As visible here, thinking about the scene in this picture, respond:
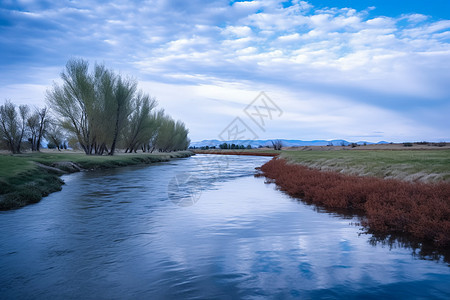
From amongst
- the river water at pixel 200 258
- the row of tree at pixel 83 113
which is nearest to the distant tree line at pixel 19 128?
the row of tree at pixel 83 113

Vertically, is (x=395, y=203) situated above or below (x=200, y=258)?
above

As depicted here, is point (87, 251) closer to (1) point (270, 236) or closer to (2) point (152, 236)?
(2) point (152, 236)

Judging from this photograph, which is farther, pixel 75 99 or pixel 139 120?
pixel 139 120

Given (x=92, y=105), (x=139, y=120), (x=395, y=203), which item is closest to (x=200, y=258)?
(x=395, y=203)

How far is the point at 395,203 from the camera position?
940 centimetres

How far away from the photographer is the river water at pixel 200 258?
5.05 m

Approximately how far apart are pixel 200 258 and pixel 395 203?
625 centimetres

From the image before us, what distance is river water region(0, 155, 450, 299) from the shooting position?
5.05 metres

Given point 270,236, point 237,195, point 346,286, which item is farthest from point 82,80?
point 346,286

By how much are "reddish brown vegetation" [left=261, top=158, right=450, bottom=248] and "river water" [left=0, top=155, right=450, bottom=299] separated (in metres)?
0.92

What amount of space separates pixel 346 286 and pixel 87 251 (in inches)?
211

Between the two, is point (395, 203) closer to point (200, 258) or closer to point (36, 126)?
point (200, 258)

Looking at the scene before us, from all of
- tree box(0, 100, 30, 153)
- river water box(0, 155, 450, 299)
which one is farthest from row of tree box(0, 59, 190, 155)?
river water box(0, 155, 450, 299)

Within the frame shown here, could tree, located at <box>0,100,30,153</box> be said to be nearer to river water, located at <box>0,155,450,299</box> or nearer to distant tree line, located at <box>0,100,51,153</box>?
distant tree line, located at <box>0,100,51,153</box>
